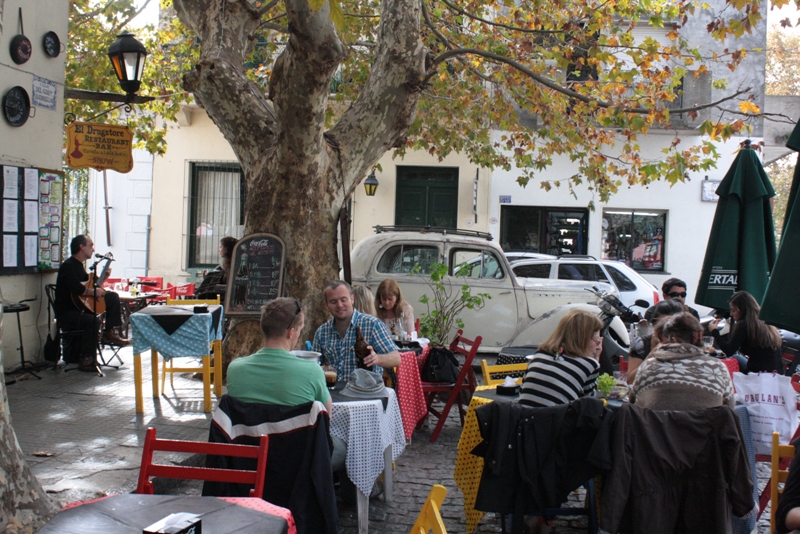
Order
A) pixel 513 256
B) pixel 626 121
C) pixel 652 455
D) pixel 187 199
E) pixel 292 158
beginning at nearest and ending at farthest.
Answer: pixel 652 455
pixel 292 158
pixel 626 121
pixel 513 256
pixel 187 199

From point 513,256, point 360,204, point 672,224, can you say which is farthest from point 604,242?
point 360,204

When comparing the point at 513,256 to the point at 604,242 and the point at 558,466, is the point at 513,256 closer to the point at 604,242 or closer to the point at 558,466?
the point at 604,242

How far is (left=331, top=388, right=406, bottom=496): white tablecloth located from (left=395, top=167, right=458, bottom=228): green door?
13.8 metres

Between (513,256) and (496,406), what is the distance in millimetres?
11314

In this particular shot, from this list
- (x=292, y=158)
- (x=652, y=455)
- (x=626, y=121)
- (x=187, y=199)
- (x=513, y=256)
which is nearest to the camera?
(x=652, y=455)

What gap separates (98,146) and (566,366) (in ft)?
24.2

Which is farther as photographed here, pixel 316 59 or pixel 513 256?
pixel 513 256

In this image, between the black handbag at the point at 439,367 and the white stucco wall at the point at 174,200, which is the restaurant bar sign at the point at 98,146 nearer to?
the black handbag at the point at 439,367

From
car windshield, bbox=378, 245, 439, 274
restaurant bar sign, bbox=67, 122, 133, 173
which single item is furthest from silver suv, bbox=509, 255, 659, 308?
restaurant bar sign, bbox=67, 122, 133, 173

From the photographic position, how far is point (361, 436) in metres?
4.29

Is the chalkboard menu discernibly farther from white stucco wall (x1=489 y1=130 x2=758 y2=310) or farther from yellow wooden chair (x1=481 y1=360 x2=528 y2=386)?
white stucco wall (x1=489 y1=130 x2=758 y2=310)

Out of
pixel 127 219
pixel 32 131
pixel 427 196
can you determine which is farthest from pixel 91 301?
pixel 427 196

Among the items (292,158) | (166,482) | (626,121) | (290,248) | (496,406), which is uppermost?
(626,121)

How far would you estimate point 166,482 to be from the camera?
4992 millimetres
